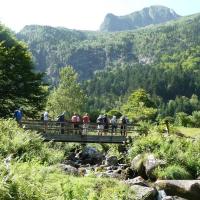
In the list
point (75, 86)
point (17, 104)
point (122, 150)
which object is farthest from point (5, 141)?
point (75, 86)

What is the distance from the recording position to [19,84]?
1994 inches

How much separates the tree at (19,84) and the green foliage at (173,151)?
852 inches

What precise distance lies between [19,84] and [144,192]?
108 feet

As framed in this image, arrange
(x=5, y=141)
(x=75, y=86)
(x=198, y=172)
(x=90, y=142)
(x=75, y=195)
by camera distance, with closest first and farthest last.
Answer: (x=75, y=195) → (x=5, y=141) → (x=198, y=172) → (x=90, y=142) → (x=75, y=86)

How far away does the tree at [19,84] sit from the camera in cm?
4997

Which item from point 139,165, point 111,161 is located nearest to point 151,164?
point 139,165

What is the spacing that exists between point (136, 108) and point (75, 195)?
74515 millimetres

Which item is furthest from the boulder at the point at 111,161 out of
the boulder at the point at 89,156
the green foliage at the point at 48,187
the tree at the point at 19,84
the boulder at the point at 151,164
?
the tree at the point at 19,84

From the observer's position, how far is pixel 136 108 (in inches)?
3583

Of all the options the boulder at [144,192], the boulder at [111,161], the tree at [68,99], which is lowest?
the tree at [68,99]

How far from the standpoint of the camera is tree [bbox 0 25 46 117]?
4997 cm

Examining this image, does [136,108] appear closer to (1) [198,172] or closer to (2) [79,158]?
(2) [79,158]

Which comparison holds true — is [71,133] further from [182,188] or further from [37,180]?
[37,180]

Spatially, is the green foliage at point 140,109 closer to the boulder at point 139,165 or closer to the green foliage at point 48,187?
the boulder at point 139,165
